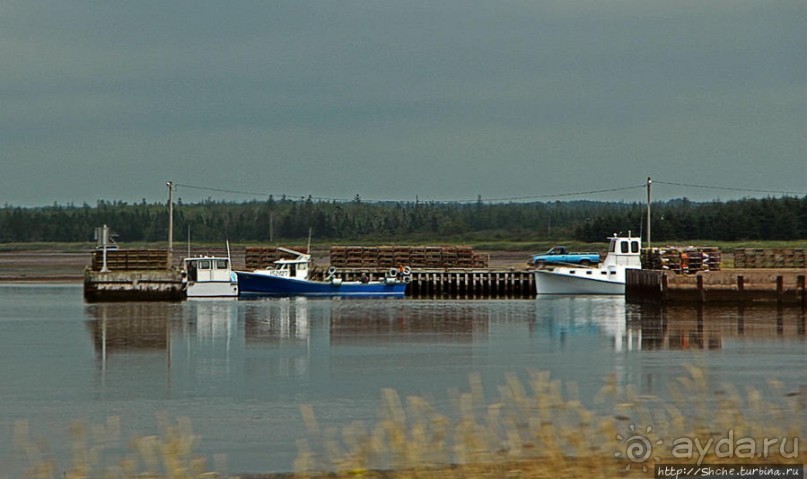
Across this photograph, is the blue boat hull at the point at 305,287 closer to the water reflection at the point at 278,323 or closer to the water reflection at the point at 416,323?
the water reflection at the point at 278,323

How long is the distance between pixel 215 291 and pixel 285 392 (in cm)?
5149

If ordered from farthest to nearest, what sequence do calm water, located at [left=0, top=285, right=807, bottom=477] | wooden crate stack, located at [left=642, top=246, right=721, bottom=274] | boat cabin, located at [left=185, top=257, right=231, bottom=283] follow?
boat cabin, located at [left=185, top=257, right=231, bottom=283], wooden crate stack, located at [left=642, top=246, right=721, bottom=274], calm water, located at [left=0, top=285, right=807, bottom=477]

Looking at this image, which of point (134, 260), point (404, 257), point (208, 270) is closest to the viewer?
point (134, 260)

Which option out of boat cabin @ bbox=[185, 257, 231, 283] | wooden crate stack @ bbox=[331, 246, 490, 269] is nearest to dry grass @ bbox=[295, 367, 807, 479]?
boat cabin @ bbox=[185, 257, 231, 283]

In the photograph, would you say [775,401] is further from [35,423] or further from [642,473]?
[35,423]

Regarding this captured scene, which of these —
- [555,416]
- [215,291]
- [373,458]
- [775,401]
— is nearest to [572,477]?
[373,458]

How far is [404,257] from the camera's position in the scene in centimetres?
10112

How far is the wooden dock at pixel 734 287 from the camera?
2462 inches

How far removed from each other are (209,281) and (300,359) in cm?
4292

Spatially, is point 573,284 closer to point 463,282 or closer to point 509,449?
point 463,282

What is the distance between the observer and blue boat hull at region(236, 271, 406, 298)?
8325 centimetres

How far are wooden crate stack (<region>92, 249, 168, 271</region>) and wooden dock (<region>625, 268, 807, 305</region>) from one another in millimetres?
31591

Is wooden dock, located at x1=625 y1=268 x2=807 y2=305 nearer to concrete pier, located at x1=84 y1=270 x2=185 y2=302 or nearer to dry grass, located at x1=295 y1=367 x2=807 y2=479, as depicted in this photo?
concrete pier, located at x1=84 y1=270 x2=185 y2=302

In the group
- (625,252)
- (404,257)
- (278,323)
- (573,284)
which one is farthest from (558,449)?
(404,257)
